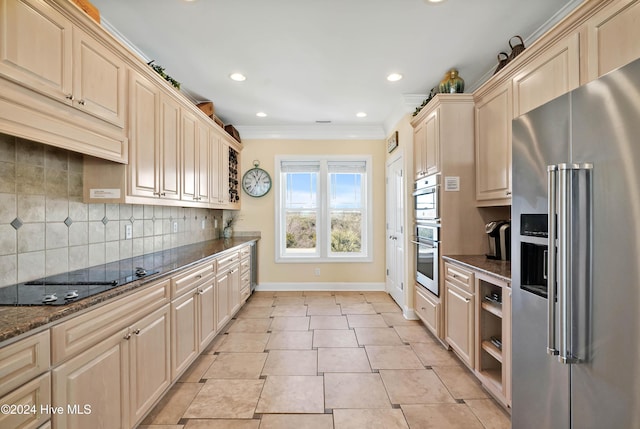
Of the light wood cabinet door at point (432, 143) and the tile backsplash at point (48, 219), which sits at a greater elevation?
the light wood cabinet door at point (432, 143)

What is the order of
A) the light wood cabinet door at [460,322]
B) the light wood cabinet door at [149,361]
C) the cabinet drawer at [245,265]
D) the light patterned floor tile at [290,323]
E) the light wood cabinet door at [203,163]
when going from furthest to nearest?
the cabinet drawer at [245,265], the light patterned floor tile at [290,323], the light wood cabinet door at [203,163], the light wood cabinet door at [460,322], the light wood cabinet door at [149,361]

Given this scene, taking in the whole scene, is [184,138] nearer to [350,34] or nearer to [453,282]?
[350,34]

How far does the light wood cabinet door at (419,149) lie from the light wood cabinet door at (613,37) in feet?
5.54

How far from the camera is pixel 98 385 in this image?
1353mm

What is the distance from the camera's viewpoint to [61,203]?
1801 millimetres

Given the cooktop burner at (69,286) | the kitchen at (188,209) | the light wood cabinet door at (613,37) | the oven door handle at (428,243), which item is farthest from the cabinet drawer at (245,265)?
the light wood cabinet door at (613,37)

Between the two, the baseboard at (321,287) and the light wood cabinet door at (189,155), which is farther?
the baseboard at (321,287)

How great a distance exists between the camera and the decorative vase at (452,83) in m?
2.84

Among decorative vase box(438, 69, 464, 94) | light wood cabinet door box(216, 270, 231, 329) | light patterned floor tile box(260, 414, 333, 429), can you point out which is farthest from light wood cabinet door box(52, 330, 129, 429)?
decorative vase box(438, 69, 464, 94)

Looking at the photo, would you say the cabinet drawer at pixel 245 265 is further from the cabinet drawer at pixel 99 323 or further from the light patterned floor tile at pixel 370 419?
the light patterned floor tile at pixel 370 419

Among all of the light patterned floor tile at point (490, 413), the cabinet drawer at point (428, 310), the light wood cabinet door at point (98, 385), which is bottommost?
the light patterned floor tile at point (490, 413)

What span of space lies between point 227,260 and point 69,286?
175 cm

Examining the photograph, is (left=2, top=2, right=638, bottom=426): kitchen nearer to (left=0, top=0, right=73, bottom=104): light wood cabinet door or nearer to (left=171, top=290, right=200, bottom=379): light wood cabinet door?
(left=0, top=0, right=73, bottom=104): light wood cabinet door

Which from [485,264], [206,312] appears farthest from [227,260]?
[485,264]
